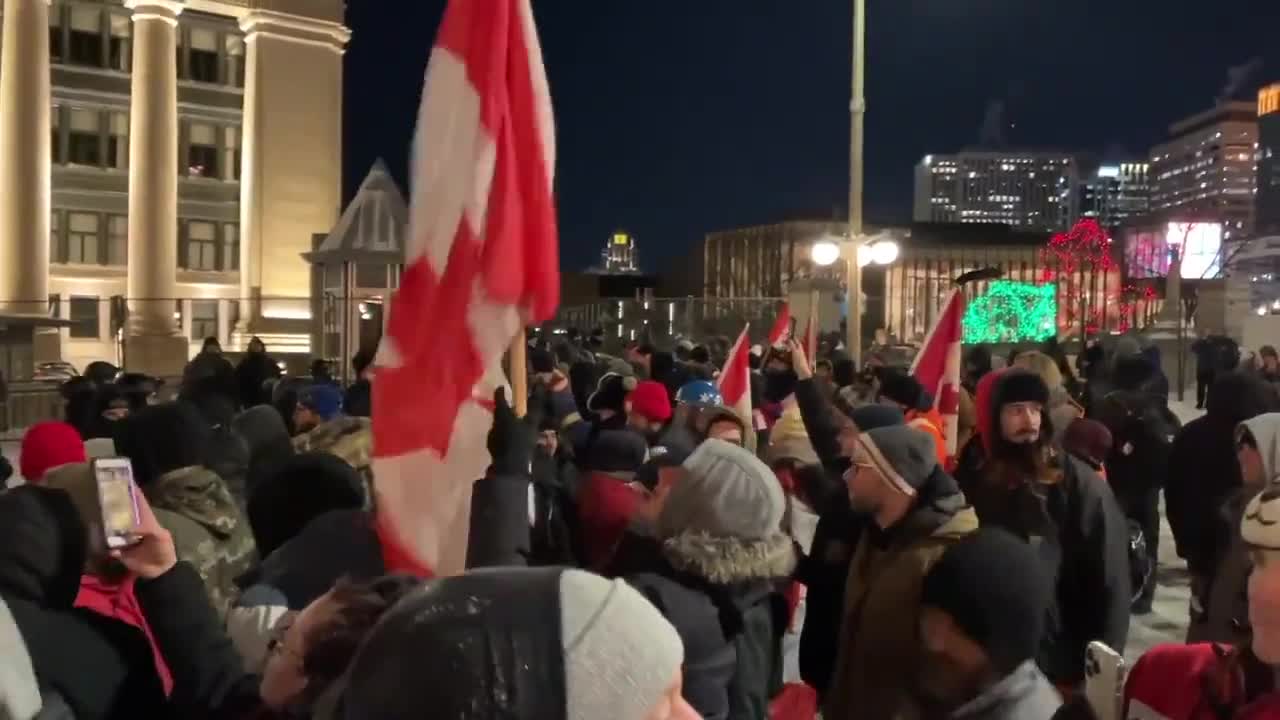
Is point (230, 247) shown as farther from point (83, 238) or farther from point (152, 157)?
point (152, 157)

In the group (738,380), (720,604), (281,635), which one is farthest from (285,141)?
(281,635)

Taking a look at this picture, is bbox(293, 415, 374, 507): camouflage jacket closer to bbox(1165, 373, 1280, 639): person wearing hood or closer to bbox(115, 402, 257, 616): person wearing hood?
bbox(115, 402, 257, 616): person wearing hood

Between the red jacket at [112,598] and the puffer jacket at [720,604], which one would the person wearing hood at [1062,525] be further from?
the red jacket at [112,598]

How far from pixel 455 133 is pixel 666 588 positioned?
1679 mm

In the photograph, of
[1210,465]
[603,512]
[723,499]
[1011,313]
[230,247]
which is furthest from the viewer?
[1011,313]

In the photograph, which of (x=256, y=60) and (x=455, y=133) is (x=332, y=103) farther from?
(x=455, y=133)

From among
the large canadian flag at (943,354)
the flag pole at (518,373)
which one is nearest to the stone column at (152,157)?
the large canadian flag at (943,354)

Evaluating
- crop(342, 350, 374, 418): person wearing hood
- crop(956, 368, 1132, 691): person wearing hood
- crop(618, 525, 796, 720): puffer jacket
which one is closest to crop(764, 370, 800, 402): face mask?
crop(342, 350, 374, 418): person wearing hood

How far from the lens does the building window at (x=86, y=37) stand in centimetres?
4100

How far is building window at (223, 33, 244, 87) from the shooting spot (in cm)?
4394

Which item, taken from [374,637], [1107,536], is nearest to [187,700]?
[374,637]

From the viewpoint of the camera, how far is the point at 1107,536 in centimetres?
464

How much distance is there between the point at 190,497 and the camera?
13.9ft

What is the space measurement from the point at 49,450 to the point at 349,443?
3.94 feet
